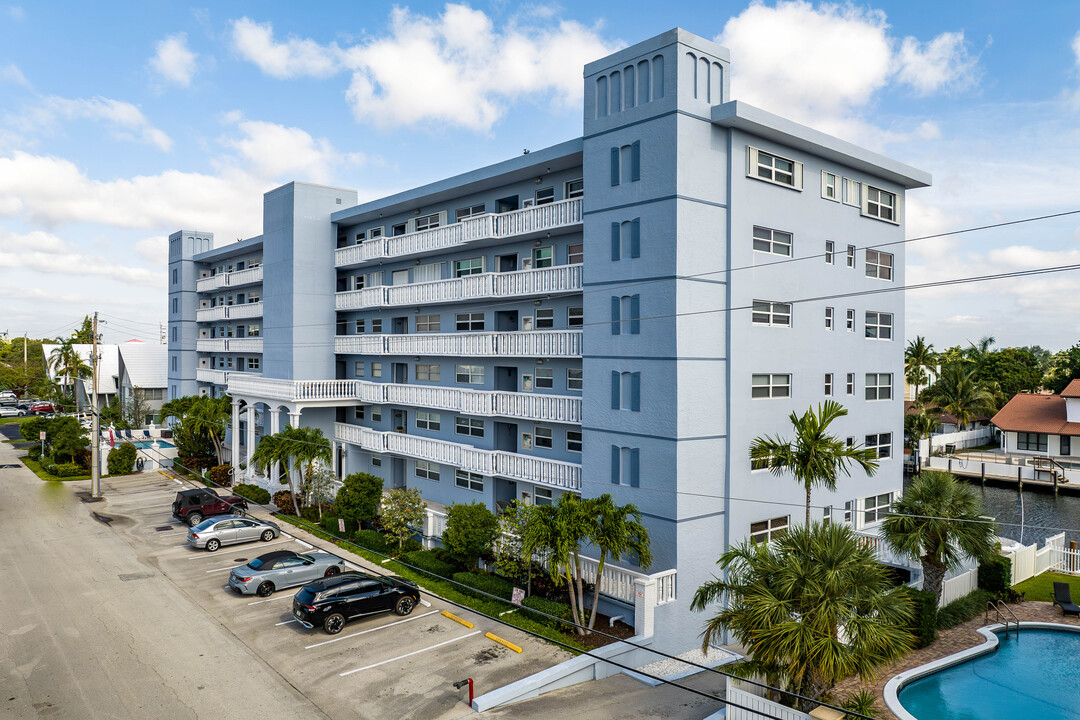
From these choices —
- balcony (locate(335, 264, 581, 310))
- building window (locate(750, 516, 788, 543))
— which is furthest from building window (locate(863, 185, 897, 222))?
building window (locate(750, 516, 788, 543))

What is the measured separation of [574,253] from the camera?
28734 mm

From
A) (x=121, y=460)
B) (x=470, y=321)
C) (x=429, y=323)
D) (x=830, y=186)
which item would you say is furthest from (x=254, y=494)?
(x=830, y=186)

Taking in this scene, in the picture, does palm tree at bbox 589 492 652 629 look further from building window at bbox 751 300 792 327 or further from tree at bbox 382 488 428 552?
tree at bbox 382 488 428 552

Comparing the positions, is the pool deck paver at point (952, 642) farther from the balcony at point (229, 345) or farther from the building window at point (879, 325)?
the balcony at point (229, 345)

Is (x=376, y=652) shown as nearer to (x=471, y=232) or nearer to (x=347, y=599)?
(x=347, y=599)

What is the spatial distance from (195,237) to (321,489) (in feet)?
120

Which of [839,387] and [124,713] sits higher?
[839,387]

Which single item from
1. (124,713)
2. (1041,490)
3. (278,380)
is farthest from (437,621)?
(1041,490)

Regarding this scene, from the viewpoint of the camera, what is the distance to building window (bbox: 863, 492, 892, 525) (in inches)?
1160

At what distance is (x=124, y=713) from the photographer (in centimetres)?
1667

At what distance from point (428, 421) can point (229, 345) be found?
2481cm

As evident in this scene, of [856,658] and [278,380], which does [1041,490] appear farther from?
[278,380]

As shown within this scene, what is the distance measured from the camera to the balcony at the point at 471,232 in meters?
27.4

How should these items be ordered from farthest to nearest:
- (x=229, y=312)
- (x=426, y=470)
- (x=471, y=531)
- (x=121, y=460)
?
(x=229, y=312) → (x=121, y=460) → (x=426, y=470) → (x=471, y=531)
